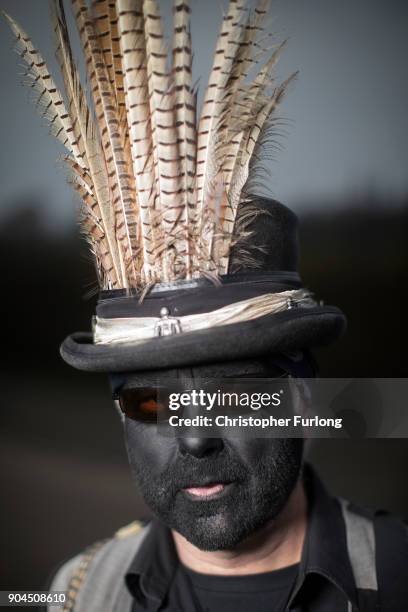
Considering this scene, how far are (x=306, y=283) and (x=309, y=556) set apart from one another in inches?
56.7

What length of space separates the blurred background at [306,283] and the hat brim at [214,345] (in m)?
0.86

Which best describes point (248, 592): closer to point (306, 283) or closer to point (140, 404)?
point (140, 404)

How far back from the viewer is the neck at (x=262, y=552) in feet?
4.02

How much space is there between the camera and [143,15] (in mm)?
992

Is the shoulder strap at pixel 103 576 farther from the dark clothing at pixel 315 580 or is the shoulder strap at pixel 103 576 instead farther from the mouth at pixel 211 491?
the mouth at pixel 211 491

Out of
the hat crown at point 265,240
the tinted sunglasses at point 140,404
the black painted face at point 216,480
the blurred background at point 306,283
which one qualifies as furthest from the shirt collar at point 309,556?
the blurred background at point 306,283

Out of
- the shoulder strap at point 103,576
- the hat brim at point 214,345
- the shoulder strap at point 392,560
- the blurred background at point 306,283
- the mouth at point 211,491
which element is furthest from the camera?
the blurred background at point 306,283

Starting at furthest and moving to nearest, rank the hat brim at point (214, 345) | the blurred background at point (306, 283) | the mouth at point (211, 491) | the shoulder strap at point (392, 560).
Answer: the blurred background at point (306, 283)
the shoulder strap at point (392, 560)
the mouth at point (211, 491)
the hat brim at point (214, 345)

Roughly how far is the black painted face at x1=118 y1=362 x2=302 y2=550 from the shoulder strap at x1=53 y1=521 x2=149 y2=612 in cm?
31

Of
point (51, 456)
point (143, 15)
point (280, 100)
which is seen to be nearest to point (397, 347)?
point (51, 456)

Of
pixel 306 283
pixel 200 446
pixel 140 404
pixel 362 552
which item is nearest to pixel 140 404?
pixel 140 404

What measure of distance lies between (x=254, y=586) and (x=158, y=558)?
23 cm

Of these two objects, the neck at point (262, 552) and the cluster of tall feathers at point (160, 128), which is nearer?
the cluster of tall feathers at point (160, 128)

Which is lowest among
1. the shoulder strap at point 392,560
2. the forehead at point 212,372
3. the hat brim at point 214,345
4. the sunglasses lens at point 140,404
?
the shoulder strap at point 392,560
